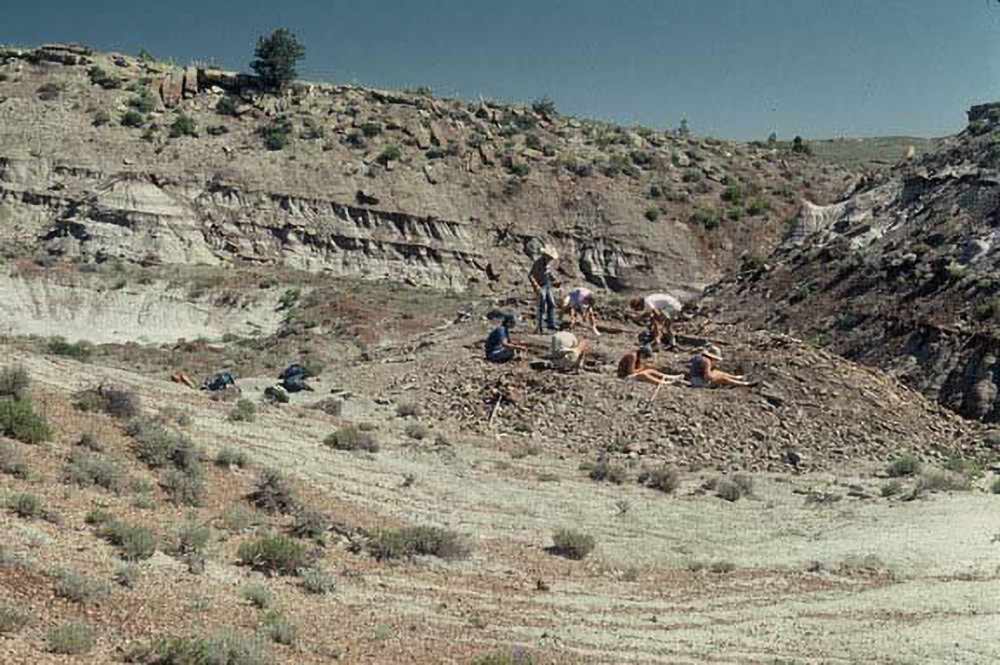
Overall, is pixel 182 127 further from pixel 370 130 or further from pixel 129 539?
pixel 129 539

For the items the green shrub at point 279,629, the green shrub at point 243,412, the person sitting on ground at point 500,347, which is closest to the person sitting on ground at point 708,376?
the person sitting on ground at point 500,347

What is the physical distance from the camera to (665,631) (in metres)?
9.65

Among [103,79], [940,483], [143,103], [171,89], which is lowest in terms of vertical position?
[940,483]

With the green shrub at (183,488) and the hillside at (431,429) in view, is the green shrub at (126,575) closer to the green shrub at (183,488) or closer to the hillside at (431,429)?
the hillside at (431,429)

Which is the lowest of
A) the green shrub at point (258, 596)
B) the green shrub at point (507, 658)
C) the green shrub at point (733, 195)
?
the green shrub at point (507, 658)

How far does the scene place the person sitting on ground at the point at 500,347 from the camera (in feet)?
68.5

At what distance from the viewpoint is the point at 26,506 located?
9.40 meters

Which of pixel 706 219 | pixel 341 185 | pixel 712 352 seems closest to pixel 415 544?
pixel 712 352

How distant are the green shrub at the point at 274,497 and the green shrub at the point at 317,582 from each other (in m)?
2.04

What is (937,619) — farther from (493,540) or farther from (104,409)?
(104,409)

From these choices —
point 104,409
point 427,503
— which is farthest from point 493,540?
point 104,409

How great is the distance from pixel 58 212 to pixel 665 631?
35.4 metres

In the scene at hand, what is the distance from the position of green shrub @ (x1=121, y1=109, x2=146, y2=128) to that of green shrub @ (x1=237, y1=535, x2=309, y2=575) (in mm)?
37605

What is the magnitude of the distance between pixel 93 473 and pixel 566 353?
10654 mm
